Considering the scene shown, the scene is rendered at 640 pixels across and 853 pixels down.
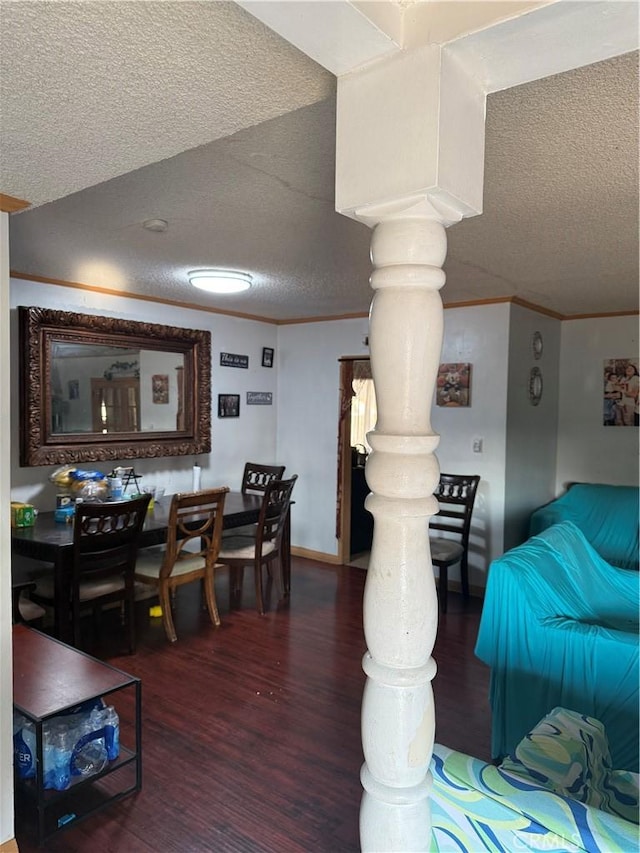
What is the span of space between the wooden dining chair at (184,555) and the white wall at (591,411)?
3136 mm

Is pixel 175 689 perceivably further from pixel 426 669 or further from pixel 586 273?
pixel 586 273

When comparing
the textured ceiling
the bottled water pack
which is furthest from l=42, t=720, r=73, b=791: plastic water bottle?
the textured ceiling

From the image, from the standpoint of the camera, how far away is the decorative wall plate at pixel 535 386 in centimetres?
466

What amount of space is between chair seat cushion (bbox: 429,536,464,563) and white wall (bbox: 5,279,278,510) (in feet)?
6.23

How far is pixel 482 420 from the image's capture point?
173 inches

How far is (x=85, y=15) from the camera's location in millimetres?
895

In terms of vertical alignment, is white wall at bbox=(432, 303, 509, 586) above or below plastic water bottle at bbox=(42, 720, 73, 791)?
above

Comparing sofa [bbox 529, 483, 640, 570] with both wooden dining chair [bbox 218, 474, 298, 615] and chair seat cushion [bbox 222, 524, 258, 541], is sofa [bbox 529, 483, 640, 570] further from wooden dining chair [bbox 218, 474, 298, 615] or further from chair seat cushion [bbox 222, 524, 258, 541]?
chair seat cushion [bbox 222, 524, 258, 541]

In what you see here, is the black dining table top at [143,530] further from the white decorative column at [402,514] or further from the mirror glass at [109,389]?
the white decorative column at [402,514]

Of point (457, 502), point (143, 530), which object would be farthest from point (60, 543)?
point (457, 502)

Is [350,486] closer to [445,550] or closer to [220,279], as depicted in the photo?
[445,550]

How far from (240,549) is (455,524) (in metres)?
1.65

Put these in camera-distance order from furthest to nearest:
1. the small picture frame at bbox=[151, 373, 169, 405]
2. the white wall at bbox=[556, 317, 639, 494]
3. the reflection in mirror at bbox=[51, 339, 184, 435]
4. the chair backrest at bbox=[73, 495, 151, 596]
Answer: the white wall at bbox=[556, 317, 639, 494], the small picture frame at bbox=[151, 373, 169, 405], the reflection in mirror at bbox=[51, 339, 184, 435], the chair backrest at bbox=[73, 495, 151, 596]

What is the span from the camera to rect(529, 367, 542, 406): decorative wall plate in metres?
4.66
